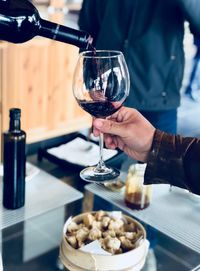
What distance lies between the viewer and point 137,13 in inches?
76.7

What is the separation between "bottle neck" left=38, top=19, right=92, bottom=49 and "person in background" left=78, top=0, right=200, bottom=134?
967 millimetres

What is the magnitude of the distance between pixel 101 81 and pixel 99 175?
0.23 meters

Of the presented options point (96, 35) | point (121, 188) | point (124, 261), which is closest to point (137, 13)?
point (96, 35)

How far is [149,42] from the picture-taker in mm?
1959

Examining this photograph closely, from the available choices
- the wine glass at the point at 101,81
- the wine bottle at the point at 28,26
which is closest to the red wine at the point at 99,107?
the wine glass at the point at 101,81

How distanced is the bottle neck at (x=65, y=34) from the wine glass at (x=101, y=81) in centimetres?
3

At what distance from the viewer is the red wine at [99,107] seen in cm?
102

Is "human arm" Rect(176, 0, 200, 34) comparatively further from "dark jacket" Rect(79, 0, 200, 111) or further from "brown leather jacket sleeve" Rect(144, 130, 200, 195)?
"brown leather jacket sleeve" Rect(144, 130, 200, 195)

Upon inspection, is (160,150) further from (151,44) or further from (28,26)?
(151,44)

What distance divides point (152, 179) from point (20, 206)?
0.36 meters

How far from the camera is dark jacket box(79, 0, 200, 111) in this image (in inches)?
76.3

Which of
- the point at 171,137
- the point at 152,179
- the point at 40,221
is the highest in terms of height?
the point at 171,137

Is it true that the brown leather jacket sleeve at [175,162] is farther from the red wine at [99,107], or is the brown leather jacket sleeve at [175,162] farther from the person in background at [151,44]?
the person in background at [151,44]

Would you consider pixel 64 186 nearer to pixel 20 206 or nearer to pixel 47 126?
pixel 20 206
